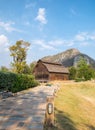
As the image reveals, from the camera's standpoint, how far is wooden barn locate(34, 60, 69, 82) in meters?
59.0

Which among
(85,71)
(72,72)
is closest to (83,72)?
(85,71)

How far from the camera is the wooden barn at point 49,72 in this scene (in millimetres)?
58963

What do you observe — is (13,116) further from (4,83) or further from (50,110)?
(4,83)

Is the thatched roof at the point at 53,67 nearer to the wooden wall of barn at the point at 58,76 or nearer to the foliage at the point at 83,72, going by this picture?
A: the wooden wall of barn at the point at 58,76

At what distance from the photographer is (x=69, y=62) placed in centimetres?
12250

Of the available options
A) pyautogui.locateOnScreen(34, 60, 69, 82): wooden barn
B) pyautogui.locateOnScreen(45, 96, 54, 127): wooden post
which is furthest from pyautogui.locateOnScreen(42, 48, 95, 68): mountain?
pyautogui.locateOnScreen(45, 96, 54, 127): wooden post

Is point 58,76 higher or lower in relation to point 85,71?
lower

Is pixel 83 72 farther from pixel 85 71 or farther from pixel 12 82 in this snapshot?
pixel 12 82

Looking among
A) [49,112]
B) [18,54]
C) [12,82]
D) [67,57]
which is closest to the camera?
[49,112]

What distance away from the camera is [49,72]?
58.2m

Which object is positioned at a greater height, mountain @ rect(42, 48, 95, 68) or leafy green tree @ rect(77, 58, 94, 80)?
mountain @ rect(42, 48, 95, 68)

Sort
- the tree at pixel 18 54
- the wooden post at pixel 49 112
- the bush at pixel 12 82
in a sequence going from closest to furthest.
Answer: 1. the wooden post at pixel 49 112
2. the bush at pixel 12 82
3. the tree at pixel 18 54

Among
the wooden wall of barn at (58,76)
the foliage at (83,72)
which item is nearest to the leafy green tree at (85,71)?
the foliage at (83,72)

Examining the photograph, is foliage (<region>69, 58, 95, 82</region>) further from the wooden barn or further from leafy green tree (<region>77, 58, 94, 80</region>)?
the wooden barn
